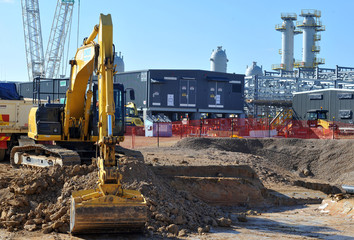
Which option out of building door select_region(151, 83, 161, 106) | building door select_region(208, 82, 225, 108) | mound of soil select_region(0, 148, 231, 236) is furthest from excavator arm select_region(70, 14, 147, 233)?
building door select_region(208, 82, 225, 108)

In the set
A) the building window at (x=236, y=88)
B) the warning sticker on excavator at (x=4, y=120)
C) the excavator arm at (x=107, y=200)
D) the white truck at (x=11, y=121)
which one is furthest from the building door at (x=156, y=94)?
the excavator arm at (x=107, y=200)

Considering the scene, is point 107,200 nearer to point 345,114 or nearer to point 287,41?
point 345,114

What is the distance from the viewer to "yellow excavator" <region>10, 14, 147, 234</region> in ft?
30.2

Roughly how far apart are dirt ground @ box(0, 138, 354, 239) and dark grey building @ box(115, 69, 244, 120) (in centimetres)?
2451

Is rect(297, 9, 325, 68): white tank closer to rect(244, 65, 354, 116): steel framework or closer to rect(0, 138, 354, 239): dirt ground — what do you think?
rect(244, 65, 354, 116): steel framework

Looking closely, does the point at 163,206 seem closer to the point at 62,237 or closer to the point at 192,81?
the point at 62,237

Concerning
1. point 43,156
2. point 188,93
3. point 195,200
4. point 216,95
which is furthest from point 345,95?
point 43,156

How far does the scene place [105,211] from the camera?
30.3 feet

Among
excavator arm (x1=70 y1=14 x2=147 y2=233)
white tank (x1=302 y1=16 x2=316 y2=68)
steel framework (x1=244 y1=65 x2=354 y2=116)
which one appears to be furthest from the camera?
white tank (x1=302 y1=16 x2=316 y2=68)

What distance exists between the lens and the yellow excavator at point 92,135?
9.21 meters

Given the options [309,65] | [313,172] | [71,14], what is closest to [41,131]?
[313,172]

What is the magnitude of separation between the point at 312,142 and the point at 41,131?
18558 millimetres

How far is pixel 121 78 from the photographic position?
5300cm

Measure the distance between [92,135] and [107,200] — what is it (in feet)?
17.5
